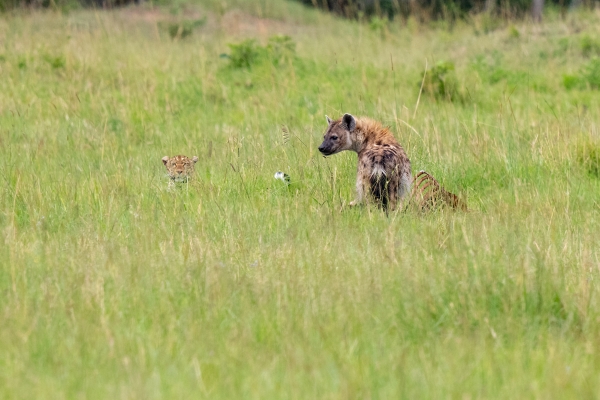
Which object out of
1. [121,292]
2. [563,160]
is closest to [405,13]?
[563,160]

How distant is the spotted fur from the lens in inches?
264

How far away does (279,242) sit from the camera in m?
6.02

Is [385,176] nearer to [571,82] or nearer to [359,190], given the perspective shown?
[359,190]

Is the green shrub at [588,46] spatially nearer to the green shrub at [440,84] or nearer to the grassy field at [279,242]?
the grassy field at [279,242]

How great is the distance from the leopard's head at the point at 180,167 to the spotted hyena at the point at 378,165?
1232 millimetres

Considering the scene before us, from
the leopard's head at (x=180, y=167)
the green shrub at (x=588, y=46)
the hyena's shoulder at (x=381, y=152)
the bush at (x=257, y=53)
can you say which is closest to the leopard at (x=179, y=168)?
the leopard's head at (x=180, y=167)

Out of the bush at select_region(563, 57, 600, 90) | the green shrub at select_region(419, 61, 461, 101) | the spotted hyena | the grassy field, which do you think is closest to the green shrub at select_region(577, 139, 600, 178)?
the grassy field

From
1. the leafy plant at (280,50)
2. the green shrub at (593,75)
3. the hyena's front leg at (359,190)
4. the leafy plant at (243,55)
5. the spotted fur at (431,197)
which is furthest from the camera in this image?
the leafy plant at (280,50)

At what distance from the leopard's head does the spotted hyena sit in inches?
48.5

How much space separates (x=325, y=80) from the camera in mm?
12508

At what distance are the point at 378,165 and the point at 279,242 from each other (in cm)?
140

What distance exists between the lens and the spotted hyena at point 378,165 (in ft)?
23.1

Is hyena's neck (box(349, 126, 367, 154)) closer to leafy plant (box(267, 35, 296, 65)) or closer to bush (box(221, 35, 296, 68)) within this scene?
bush (box(221, 35, 296, 68))

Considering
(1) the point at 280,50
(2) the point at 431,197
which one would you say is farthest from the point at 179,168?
(1) the point at 280,50
